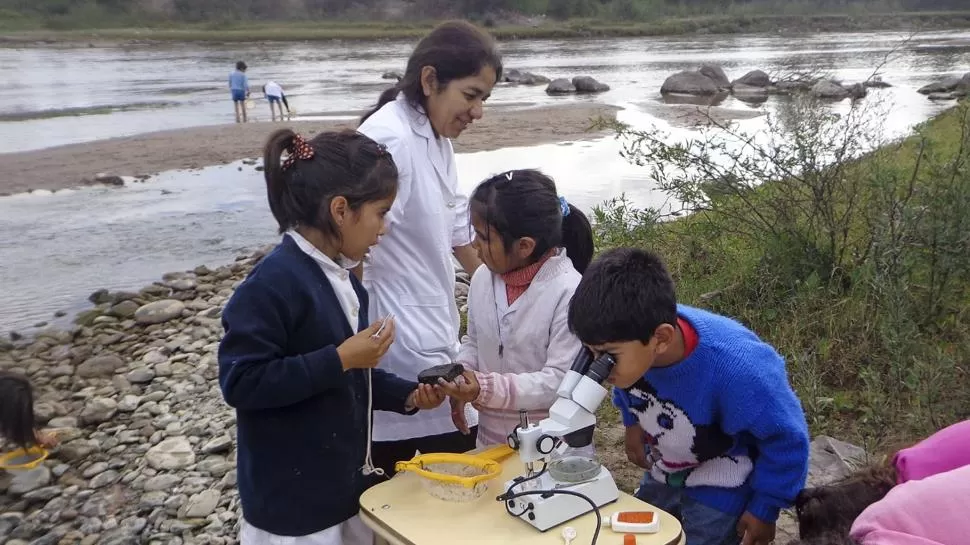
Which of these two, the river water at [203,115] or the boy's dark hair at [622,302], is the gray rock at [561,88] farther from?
the boy's dark hair at [622,302]

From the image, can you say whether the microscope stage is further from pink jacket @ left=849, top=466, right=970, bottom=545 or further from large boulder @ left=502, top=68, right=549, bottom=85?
large boulder @ left=502, top=68, right=549, bottom=85

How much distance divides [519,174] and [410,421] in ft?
2.71

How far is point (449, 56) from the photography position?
2.60 m

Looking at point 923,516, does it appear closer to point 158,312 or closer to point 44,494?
point 44,494

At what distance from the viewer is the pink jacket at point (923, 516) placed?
1411 millimetres

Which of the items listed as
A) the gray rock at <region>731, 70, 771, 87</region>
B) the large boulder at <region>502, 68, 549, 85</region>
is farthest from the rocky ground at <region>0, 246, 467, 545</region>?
the large boulder at <region>502, 68, 549, 85</region>

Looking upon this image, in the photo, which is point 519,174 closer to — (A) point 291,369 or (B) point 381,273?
(B) point 381,273

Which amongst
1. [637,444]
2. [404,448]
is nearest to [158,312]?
[404,448]

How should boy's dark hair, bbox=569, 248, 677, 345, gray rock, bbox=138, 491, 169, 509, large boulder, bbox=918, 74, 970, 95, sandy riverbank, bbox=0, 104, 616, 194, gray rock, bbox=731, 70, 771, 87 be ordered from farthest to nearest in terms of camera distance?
gray rock, bbox=731, 70, 771, 87 → large boulder, bbox=918, 74, 970, 95 → sandy riverbank, bbox=0, 104, 616, 194 → gray rock, bbox=138, 491, 169, 509 → boy's dark hair, bbox=569, 248, 677, 345

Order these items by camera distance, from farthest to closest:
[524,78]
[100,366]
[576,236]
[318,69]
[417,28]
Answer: [417,28] < [318,69] < [524,78] < [100,366] < [576,236]

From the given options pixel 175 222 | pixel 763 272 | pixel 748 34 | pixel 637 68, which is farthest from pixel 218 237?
pixel 748 34

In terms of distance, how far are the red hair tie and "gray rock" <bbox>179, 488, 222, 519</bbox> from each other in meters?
2.56

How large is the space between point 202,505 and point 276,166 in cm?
257

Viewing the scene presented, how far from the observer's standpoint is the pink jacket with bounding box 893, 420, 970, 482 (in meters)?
1.82
